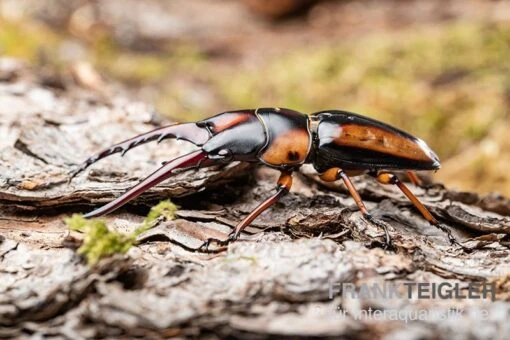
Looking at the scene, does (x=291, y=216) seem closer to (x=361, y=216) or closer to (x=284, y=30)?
(x=361, y=216)

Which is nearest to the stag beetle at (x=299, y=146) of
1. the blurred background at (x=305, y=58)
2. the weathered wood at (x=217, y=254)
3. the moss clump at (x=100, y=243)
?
the weathered wood at (x=217, y=254)

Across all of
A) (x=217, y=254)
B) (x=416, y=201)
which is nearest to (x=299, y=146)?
(x=416, y=201)

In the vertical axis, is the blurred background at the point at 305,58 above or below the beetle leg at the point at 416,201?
above

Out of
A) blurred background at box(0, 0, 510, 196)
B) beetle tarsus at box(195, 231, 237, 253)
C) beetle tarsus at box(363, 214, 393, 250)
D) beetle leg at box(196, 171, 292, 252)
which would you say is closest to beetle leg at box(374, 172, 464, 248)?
beetle tarsus at box(363, 214, 393, 250)

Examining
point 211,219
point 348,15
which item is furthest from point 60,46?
point 211,219

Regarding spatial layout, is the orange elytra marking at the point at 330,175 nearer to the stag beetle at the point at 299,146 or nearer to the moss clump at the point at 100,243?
the stag beetle at the point at 299,146
